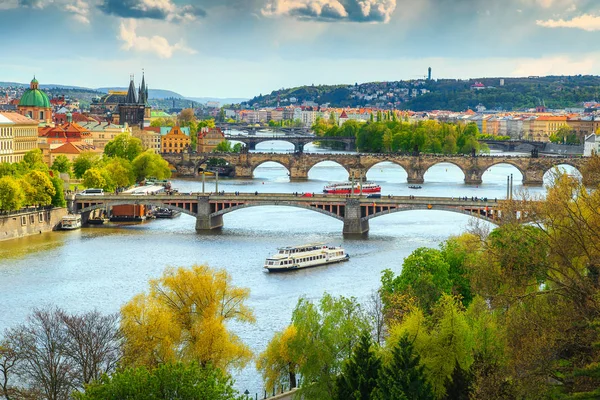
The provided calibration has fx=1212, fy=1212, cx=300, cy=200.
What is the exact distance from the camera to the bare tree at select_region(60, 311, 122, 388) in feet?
75.4

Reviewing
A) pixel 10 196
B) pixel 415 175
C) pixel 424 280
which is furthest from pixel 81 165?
pixel 424 280

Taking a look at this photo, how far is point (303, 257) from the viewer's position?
42.5 meters

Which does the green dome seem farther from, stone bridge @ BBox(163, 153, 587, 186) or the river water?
the river water

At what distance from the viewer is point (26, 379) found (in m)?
23.8

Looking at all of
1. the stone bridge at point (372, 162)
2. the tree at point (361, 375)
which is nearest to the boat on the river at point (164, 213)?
the stone bridge at point (372, 162)

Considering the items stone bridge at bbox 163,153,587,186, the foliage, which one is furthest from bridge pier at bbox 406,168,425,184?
the foliage

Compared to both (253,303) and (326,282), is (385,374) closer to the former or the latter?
(253,303)

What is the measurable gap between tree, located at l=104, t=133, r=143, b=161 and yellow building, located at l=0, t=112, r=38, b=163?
5391mm

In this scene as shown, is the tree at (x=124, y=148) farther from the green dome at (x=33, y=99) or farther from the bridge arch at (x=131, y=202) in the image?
the bridge arch at (x=131, y=202)

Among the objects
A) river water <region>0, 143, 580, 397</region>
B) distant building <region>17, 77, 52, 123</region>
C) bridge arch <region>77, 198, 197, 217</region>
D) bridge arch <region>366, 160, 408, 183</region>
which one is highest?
distant building <region>17, 77, 52, 123</region>

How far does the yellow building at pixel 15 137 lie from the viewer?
68931 mm

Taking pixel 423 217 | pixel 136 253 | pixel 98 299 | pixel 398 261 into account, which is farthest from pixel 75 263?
pixel 423 217

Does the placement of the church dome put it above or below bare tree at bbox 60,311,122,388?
above

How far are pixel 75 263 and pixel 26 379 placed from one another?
18.1 m
